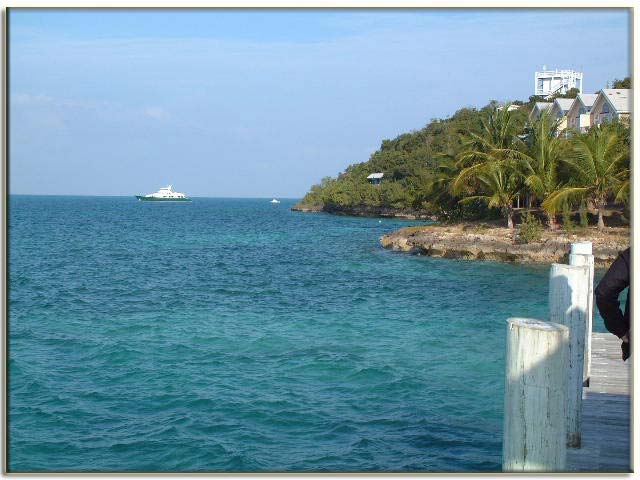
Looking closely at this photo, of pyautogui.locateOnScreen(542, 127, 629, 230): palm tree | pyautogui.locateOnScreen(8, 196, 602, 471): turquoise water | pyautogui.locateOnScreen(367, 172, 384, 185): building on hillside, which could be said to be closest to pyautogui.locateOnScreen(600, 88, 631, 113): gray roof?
pyautogui.locateOnScreen(542, 127, 629, 230): palm tree

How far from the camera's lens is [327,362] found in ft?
44.1

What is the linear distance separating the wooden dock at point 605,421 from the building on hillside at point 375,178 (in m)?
85.8

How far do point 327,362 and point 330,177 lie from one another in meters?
102

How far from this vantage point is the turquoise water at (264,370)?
916 centimetres

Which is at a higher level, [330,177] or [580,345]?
[330,177]

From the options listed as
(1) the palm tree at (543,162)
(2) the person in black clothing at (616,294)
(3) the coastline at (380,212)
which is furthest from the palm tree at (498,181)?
(3) the coastline at (380,212)

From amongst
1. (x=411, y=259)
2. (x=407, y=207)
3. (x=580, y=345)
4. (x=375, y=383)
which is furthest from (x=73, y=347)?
(x=407, y=207)

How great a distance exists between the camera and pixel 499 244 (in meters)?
32.6

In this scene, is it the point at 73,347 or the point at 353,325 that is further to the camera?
the point at 353,325

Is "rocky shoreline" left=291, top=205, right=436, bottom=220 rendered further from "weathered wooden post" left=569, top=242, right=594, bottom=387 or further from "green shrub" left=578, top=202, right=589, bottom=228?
"weathered wooden post" left=569, top=242, right=594, bottom=387

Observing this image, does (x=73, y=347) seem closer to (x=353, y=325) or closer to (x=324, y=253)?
(x=353, y=325)

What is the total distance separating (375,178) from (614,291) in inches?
3619

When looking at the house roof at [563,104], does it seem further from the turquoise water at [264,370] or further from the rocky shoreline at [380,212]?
the turquoise water at [264,370]

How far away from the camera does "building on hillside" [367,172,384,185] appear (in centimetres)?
9481
